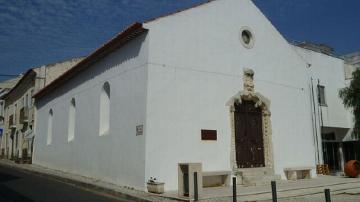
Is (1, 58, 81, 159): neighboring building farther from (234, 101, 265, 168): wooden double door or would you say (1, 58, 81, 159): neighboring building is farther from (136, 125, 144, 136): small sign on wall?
(234, 101, 265, 168): wooden double door

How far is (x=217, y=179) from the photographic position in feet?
42.1

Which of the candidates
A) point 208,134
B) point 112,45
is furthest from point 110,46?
point 208,134

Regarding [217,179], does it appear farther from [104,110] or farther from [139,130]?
[104,110]

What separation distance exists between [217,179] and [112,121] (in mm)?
4315

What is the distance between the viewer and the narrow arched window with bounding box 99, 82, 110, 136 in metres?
14.6

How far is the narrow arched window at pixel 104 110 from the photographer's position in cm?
1456

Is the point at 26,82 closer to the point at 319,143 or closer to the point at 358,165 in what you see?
the point at 319,143

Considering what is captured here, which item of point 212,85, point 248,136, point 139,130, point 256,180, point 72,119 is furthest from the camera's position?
point 72,119

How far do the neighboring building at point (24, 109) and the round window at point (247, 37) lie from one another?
16030 millimetres

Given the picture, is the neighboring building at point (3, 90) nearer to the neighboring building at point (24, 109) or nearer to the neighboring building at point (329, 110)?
the neighboring building at point (24, 109)

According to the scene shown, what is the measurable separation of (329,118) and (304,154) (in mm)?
5801

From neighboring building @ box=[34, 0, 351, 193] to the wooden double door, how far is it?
0.13 feet

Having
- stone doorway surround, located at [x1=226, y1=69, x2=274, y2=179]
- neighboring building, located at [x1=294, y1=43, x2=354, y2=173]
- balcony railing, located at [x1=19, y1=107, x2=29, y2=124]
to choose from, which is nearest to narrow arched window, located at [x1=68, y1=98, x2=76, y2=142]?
stone doorway surround, located at [x1=226, y1=69, x2=274, y2=179]

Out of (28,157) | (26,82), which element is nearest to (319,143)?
(28,157)
